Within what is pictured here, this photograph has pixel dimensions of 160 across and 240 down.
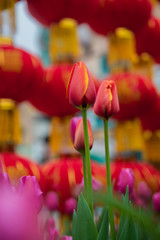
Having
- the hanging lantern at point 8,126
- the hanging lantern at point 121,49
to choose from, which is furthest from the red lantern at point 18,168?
the hanging lantern at point 121,49

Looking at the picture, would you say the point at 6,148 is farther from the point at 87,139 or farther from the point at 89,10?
the point at 87,139

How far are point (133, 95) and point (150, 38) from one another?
195 millimetres

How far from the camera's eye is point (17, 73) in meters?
0.62

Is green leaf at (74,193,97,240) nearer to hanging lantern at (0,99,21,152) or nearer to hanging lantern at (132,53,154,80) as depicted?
hanging lantern at (0,99,21,152)

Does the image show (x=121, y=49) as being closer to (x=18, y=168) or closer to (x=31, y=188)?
(x=18, y=168)

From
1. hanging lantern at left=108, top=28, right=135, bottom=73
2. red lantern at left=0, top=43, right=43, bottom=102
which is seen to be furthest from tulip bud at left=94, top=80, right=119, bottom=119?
hanging lantern at left=108, top=28, right=135, bottom=73

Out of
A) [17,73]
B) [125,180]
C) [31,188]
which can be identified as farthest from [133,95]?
[31,188]

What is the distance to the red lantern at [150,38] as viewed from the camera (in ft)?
2.90

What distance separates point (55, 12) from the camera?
0.72 meters

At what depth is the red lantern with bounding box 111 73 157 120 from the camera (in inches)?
30.5

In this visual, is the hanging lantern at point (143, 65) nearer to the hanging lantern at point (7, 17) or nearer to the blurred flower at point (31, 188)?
Result: the hanging lantern at point (7, 17)

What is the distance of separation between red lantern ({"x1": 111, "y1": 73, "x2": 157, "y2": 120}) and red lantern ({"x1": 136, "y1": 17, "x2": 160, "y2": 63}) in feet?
0.41

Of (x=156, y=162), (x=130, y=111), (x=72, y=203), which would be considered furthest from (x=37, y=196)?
(x=156, y=162)

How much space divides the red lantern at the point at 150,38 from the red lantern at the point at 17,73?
0.32m
